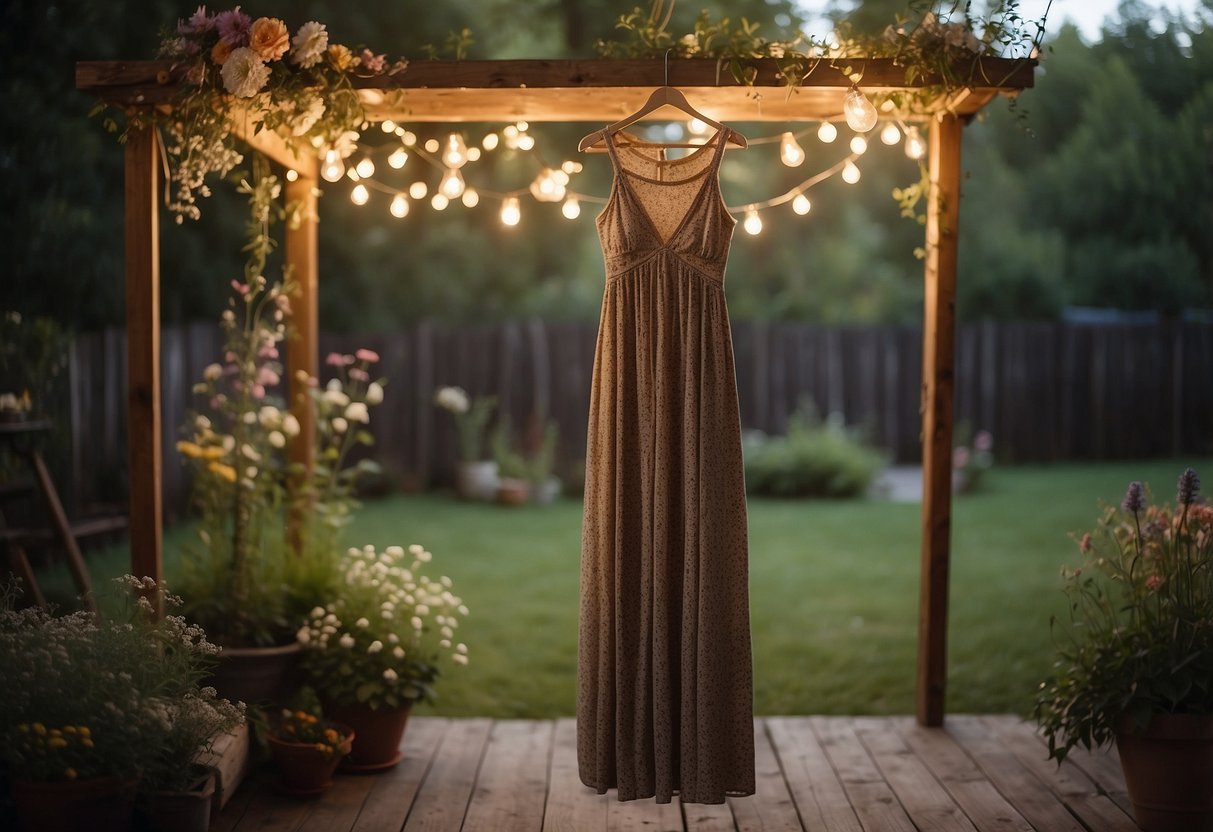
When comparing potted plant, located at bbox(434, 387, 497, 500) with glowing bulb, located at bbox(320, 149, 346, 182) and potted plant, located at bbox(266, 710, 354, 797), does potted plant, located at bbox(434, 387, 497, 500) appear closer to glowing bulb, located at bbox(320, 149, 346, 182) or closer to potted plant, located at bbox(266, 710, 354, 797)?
glowing bulb, located at bbox(320, 149, 346, 182)

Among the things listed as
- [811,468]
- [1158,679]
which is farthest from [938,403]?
[811,468]

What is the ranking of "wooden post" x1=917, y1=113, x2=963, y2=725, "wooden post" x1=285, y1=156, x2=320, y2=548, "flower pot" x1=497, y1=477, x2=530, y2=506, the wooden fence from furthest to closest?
the wooden fence → "flower pot" x1=497, y1=477, x2=530, y2=506 → "wooden post" x1=285, y1=156, x2=320, y2=548 → "wooden post" x1=917, y1=113, x2=963, y2=725

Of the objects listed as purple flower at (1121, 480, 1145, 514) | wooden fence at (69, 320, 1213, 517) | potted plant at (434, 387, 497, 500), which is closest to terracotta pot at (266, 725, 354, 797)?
purple flower at (1121, 480, 1145, 514)

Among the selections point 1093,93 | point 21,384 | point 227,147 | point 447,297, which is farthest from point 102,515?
point 1093,93

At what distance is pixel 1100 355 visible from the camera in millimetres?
10070

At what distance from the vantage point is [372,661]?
3.41 metres

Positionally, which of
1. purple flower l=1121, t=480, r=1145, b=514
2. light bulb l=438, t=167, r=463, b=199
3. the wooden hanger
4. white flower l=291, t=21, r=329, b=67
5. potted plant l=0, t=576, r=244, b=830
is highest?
white flower l=291, t=21, r=329, b=67

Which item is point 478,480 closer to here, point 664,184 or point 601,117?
point 601,117

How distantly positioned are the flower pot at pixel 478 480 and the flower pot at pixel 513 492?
0.17 meters

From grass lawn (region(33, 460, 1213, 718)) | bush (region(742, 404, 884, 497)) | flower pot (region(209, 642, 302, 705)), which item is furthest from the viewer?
bush (region(742, 404, 884, 497))

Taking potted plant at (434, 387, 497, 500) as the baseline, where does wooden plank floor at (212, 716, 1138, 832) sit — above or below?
below

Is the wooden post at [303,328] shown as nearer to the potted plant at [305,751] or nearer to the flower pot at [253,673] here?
the flower pot at [253,673]

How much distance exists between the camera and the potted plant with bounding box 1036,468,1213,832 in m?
2.89

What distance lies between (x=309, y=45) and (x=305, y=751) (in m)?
1.96
